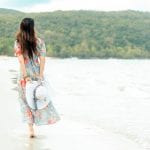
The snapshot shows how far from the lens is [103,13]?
112 meters

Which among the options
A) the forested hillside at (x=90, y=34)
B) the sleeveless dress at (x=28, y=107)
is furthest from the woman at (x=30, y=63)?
the forested hillside at (x=90, y=34)

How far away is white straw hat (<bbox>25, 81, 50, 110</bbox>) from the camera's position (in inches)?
298

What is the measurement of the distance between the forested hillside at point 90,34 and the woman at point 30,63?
88.6m

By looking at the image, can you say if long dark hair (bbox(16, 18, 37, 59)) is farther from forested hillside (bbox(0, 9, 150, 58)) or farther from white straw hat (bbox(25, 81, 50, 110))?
forested hillside (bbox(0, 9, 150, 58))

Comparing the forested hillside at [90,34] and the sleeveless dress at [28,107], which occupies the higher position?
the sleeveless dress at [28,107]

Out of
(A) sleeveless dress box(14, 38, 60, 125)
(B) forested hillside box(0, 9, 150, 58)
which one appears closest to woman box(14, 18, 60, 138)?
(A) sleeveless dress box(14, 38, 60, 125)

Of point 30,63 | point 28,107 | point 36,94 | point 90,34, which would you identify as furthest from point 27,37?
point 90,34

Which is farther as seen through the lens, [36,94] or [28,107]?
[28,107]

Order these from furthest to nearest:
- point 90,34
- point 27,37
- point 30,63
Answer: point 90,34, point 30,63, point 27,37

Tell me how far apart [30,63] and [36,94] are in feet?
1.47

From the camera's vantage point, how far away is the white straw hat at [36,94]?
7.56m

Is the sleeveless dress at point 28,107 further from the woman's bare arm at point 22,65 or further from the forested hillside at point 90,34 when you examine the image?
the forested hillside at point 90,34

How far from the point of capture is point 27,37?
7.55 metres

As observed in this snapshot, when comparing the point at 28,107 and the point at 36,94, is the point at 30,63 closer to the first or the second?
the point at 36,94
